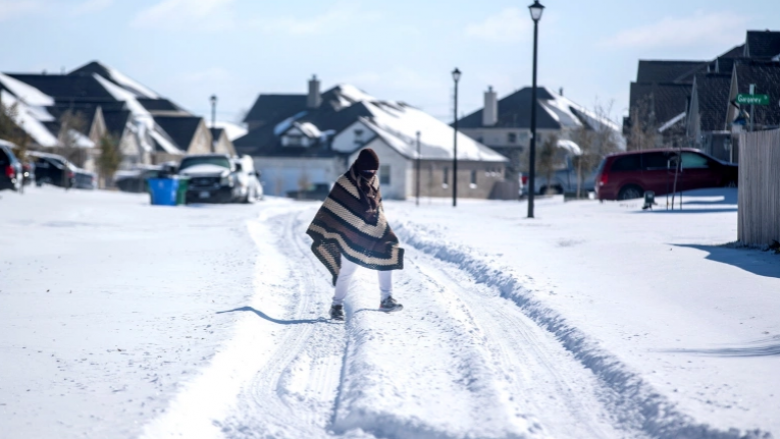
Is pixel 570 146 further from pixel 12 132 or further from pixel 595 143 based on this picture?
pixel 12 132

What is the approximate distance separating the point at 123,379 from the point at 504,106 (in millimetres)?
77957

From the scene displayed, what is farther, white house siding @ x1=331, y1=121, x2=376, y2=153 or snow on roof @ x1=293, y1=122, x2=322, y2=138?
snow on roof @ x1=293, y1=122, x2=322, y2=138

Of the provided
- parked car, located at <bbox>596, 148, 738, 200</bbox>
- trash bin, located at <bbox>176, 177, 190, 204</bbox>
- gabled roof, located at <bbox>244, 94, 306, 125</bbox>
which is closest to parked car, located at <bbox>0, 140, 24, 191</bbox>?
trash bin, located at <bbox>176, 177, 190, 204</bbox>

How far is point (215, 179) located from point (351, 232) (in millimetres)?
23137

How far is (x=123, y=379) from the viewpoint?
6238mm

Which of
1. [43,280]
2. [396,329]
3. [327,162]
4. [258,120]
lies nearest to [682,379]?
[396,329]

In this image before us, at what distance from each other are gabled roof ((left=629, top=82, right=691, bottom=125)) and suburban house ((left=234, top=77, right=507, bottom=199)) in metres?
17.6

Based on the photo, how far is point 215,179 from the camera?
104ft

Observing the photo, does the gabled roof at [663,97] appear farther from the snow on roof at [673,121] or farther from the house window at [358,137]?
the house window at [358,137]

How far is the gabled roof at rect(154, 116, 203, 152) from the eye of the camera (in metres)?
84.2

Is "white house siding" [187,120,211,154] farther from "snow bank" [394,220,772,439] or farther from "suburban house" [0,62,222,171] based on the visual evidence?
"snow bank" [394,220,772,439]

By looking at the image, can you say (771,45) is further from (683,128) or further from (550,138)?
(550,138)

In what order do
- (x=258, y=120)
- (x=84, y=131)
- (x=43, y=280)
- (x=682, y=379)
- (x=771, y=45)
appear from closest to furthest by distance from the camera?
(x=682, y=379) → (x=43, y=280) → (x=771, y=45) → (x=84, y=131) → (x=258, y=120)

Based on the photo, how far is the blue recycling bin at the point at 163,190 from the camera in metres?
30.2
